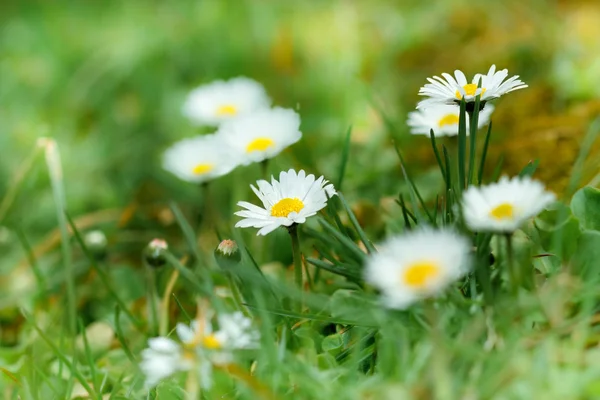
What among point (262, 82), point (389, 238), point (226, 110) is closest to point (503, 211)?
point (389, 238)

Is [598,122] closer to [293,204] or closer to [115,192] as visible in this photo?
[293,204]

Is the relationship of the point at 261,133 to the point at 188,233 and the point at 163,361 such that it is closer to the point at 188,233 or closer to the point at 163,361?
the point at 188,233

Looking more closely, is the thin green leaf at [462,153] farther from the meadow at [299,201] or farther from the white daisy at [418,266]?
the white daisy at [418,266]

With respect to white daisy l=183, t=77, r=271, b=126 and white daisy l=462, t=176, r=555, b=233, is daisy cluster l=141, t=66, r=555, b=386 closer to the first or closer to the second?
white daisy l=462, t=176, r=555, b=233

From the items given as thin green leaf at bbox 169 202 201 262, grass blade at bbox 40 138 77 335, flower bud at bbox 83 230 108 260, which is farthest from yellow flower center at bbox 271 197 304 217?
flower bud at bbox 83 230 108 260

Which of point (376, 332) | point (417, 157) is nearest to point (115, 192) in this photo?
point (417, 157)

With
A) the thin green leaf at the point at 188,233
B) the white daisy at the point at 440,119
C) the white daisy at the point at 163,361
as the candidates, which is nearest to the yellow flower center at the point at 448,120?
the white daisy at the point at 440,119

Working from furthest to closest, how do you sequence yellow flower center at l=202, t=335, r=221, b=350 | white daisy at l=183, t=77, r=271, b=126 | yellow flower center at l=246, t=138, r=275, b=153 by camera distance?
1. white daisy at l=183, t=77, r=271, b=126
2. yellow flower center at l=246, t=138, r=275, b=153
3. yellow flower center at l=202, t=335, r=221, b=350
